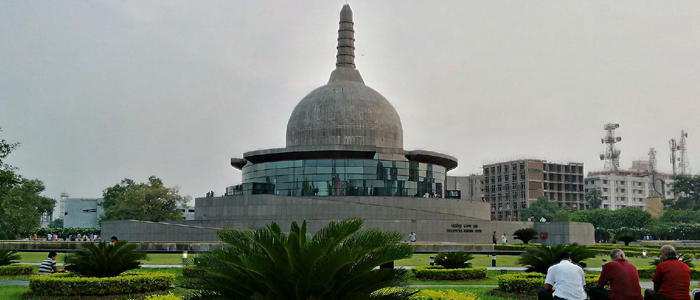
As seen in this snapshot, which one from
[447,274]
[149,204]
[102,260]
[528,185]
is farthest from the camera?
[528,185]

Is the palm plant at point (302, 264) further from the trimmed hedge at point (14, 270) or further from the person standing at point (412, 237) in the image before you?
the person standing at point (412, 237)

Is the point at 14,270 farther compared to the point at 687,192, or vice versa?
the point at 687,192

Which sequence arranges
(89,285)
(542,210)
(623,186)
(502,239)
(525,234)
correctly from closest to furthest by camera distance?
1. (89,285)
2. (502,239)
3. (525,234)
4. (542,210)
5. (623,186)

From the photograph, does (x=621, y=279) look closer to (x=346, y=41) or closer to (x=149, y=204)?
(x=346, y=41)

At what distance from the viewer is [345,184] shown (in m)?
45.6

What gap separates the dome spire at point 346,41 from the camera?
5500 cm

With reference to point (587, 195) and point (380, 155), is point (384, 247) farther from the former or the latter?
point (587, 195)

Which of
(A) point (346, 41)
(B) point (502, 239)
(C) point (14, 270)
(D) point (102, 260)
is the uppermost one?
(A) point (346, 41)

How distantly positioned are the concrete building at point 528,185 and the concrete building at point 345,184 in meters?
65.2

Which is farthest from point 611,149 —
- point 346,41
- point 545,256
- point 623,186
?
point 545,256

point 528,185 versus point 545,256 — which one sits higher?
point 528,185

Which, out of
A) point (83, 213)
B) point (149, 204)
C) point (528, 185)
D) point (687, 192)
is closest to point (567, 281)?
point (149, 204)

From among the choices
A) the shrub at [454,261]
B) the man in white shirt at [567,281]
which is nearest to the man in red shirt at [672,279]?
the man in white shirt at [567,281]

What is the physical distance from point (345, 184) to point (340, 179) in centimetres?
66
